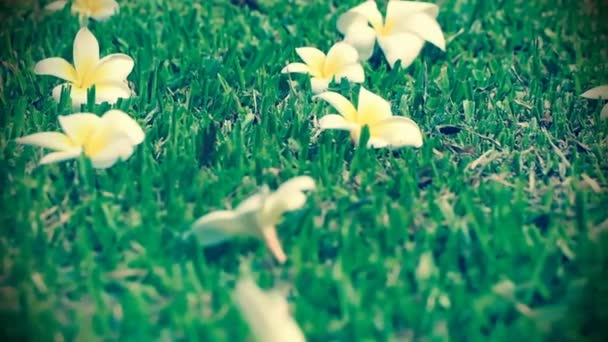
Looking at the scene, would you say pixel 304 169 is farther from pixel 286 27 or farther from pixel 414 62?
pixel 286 27

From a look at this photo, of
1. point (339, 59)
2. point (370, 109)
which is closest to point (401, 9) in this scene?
point (339, 59)

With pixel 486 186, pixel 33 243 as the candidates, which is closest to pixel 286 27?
pixel 486 186

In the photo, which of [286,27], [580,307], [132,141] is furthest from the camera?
[286,27]

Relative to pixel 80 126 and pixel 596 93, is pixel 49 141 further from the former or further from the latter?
pixel 596 93

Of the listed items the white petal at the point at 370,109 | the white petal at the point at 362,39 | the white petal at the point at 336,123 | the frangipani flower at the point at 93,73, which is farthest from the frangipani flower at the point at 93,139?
the white petal at the point at 362,39

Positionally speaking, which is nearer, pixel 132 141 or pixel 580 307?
pixel 580 307

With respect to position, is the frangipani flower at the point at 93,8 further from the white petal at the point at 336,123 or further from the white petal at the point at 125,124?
the white petal at the point at 336,123

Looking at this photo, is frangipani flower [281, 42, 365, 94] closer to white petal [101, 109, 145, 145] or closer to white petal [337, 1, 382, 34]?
white petal [337, 1, 382, 34]
